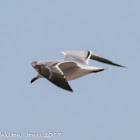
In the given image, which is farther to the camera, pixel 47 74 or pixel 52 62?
pixel 52 62

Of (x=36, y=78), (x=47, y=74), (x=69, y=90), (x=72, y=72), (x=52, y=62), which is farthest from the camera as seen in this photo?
(x=36, y=78)

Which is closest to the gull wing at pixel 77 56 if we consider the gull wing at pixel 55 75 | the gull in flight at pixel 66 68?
the gull in flight at pixel 66 68

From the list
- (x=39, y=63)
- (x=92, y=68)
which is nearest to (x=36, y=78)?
(x=92, y=68)

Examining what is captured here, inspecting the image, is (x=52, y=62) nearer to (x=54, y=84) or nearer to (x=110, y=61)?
(x=54, y=84)

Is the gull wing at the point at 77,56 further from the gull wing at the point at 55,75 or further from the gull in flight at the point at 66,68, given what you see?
the gull wing at the point at 55,75

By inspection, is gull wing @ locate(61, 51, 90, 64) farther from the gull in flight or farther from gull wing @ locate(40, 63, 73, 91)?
gull wing @ locate(40, 63, 73, 91)

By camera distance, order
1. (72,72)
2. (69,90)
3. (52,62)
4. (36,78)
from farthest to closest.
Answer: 1. (36,78)
2. (72,72)
3. (52,62)
4. (69,90)

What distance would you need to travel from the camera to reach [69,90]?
1582 cm

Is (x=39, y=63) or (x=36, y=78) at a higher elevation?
(x=39, y=63)

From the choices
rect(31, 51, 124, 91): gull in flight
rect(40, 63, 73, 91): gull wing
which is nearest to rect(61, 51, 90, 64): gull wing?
rect(31, 51, 124, 91): gull in flight

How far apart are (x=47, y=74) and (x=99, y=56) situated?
8.36 metres

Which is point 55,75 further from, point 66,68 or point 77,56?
point 77,56

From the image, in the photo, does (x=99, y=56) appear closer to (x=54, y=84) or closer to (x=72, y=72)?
(x=72, y=72)

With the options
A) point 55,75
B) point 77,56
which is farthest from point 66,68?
point 55,75
